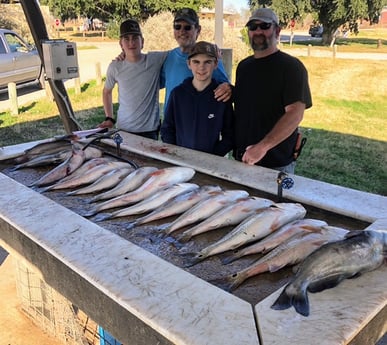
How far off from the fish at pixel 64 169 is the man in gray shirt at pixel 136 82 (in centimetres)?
130

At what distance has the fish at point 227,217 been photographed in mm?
2332

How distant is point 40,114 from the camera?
38.9ft

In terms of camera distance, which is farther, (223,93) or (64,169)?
(223,93)

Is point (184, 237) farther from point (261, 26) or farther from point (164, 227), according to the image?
point (261, 26)

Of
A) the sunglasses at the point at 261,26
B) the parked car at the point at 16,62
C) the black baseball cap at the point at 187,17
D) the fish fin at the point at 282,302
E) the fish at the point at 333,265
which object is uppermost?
the black baseball cap at the point at 187,17

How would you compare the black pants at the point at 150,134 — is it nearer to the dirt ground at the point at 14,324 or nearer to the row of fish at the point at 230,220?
the row of fish at the point at 230,220

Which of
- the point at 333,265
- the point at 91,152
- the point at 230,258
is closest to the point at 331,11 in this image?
the point at 91,152

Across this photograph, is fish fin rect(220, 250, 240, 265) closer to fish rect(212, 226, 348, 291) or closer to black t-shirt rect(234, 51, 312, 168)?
fish rect(212, 226, 348, 291)

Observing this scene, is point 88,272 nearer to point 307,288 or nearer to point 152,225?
point 152,225

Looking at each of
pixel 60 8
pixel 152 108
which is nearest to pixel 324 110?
pixel 152 108

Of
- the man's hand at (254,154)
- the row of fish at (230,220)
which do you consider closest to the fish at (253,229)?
the row of fish at (230,220)

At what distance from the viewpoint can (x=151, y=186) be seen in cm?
283

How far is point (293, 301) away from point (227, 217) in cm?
76

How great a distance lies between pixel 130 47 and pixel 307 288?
11.4ft
